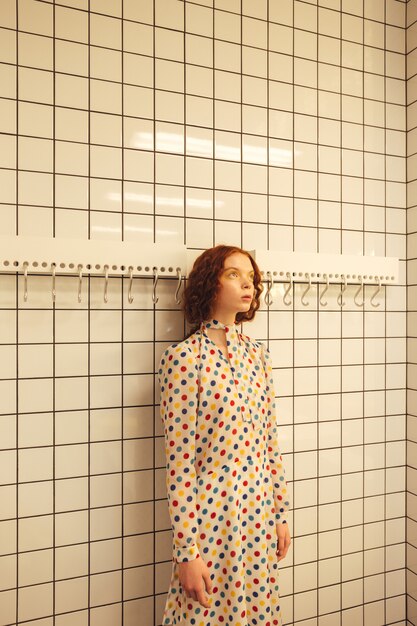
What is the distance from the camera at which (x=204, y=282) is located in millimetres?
1333

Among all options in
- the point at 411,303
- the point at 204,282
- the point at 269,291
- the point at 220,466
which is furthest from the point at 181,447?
the point at 411,303

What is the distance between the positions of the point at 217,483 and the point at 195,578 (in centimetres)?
24

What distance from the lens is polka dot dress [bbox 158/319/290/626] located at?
1223 millimetres

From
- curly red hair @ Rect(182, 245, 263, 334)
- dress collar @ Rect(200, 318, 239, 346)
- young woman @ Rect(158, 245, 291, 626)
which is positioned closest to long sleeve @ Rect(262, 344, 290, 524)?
young woman @ Rect(158, 245, 291, 626)

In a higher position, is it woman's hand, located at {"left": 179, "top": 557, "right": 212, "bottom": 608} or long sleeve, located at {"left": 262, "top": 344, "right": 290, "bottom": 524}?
long sleeve, located at {"left": 262, "top": 344, "right": 290, "bottom": 524}

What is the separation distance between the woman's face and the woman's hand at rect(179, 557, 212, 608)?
2.24 ft

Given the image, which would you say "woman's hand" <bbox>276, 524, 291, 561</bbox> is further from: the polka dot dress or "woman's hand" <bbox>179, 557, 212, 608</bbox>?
"woman's hand" <bbox>179, 557, 212, 608</bbox>

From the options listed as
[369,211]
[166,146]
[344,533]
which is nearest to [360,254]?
[369,211]

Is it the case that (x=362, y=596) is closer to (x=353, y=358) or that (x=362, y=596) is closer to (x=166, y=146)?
(x=353, y=358)

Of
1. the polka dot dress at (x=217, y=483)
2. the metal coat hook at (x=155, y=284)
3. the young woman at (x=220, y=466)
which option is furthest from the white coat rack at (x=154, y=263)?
the polka dot dress at (x=217, y=483)

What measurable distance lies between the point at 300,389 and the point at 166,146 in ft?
3.18

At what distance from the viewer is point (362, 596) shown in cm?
178

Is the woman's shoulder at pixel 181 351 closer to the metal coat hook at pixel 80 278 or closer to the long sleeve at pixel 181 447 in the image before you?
the long sleeve at pixel 181 447

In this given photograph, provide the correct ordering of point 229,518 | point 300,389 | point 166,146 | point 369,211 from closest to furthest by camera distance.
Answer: point 229,518
point 166,146
point 300,389
point 369,211
